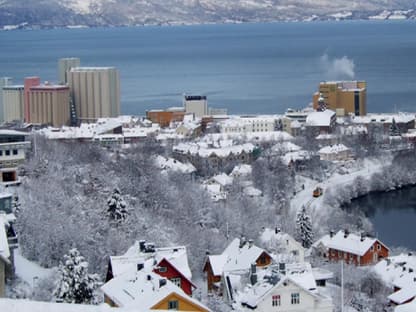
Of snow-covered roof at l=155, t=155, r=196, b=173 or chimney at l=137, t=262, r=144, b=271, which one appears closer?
chimney at l=137, t=262, r=144, b=271

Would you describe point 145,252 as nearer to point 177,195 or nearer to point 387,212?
point 177,195

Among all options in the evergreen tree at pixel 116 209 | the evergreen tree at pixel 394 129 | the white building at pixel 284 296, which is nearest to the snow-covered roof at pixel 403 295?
the white building at pixel 284 296

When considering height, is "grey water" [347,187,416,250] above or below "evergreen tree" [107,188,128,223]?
below

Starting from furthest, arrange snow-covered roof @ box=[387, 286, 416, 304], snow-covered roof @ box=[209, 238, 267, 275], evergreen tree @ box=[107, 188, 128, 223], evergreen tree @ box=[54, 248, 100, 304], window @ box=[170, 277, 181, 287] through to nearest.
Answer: evergreen tree @ box=[107, 188, 128, 223] < snow-covered roof @ box=[209, 238, 267, 275] < snow-covered roof @ box=[387, 286, 416, 304] < window @ box=[170, 277, 181, 287] < evergreen tree @ box=[54, 248, 100, 304]

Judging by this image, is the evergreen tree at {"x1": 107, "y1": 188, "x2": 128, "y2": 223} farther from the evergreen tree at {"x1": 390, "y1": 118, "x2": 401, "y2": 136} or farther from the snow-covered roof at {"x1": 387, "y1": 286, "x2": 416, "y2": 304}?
the evergreen tree at {"x1": 390, "y1": 118, "x2": 401, "y2": 136}

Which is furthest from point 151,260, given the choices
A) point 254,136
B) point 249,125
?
point 249,125

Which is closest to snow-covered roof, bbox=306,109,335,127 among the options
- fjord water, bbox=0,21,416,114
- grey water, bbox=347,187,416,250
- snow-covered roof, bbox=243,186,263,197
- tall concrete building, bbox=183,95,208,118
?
tall concrete building, bbox=183,95,208,118

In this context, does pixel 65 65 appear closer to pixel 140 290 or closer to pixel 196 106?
pixel 196 106

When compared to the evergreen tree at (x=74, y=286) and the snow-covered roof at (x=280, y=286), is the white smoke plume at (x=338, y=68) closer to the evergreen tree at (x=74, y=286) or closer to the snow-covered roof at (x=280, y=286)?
the snow-covered roof at (x=280, y=286)
